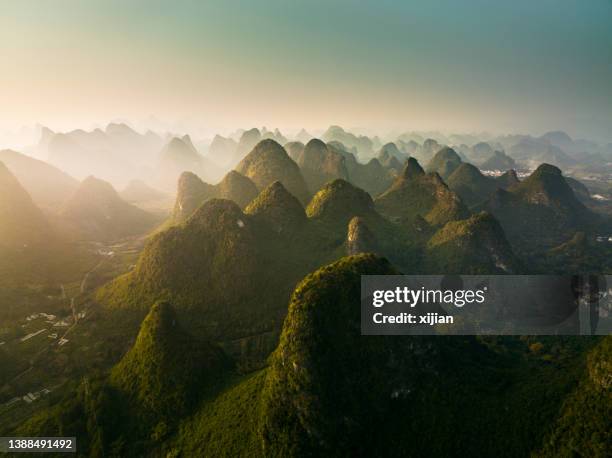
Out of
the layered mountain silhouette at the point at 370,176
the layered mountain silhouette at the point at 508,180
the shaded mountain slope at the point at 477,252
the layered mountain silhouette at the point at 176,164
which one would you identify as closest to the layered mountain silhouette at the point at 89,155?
the layered mountain silhouette at the point at 176,164

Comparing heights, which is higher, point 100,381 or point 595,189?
point 595,189

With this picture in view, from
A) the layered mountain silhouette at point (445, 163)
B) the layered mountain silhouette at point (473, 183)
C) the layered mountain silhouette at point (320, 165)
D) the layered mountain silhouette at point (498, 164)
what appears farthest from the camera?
the layered mountain silhouette at point (498, 164)

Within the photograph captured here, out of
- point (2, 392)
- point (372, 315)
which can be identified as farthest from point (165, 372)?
point (2, 392)

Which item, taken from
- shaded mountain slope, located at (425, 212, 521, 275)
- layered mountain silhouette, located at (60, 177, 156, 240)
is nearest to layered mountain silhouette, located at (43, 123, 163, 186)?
layered mountain silhouette, located at (60, 177, 156, 240)

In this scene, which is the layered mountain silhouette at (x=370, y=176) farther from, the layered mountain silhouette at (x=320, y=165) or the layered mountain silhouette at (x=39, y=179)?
the layered mountain silhouette at (x=39, y=179)

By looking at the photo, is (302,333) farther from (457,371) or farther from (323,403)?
(457,371)

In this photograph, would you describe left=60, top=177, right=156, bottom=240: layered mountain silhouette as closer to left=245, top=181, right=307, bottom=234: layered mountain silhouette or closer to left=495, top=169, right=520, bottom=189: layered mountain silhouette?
left=245, top=181, right=307, bottom=234: layered mountain silhouette
